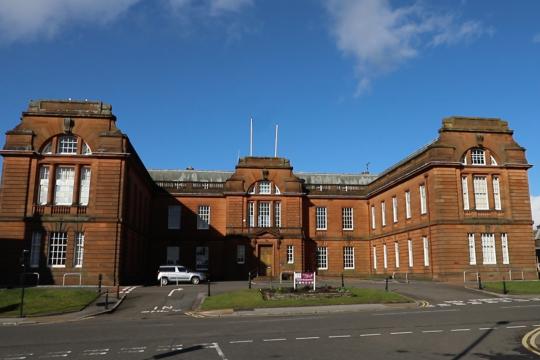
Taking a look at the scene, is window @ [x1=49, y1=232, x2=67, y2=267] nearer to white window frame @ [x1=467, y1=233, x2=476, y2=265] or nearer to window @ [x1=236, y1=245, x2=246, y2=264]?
window @ [x1=236, y1=245, x2=246, y2=264]

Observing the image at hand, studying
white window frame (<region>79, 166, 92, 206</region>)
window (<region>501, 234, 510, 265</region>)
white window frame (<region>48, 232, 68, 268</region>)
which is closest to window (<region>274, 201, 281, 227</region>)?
white window frame (<region>79, 166, 92, 206</region>)

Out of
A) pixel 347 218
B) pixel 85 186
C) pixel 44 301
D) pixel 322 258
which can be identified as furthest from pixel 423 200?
pixel 44 301

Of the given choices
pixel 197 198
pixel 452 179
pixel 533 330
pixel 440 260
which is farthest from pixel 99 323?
pixel 197 198

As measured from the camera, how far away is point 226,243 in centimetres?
4966

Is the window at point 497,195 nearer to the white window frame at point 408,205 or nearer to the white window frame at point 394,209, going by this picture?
the white window frame at point 408,205

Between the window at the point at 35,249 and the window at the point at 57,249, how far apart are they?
0.80 meters

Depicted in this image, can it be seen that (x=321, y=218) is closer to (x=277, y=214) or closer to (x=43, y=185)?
(x=277, y=214)

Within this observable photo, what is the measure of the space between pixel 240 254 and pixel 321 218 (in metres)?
10.4

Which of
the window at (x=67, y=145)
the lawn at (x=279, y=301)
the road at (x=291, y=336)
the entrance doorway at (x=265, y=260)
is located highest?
the window at (x=67, y=145)

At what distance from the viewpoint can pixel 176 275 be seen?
128ft

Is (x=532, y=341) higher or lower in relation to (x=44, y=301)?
lower

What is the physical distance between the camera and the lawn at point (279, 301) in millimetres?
24277

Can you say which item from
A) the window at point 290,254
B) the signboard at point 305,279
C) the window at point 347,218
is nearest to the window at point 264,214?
the window at point 290,254

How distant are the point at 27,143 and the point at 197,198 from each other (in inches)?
789
